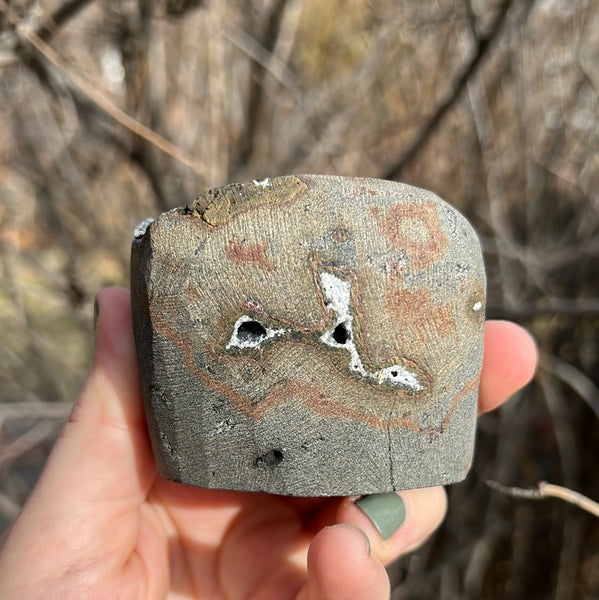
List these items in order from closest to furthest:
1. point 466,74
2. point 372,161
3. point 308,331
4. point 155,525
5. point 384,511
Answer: point 308,331, point 384,511, point 155,525, point 466,74, point 372,161

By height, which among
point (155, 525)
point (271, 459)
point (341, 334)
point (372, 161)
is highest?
point (372, 161)

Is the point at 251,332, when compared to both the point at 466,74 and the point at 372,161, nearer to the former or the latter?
the point at 466,74

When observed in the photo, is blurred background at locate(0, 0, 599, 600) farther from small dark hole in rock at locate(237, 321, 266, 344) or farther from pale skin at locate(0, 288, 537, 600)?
small dark hole in rock at locate(237, 321, 266, 344)

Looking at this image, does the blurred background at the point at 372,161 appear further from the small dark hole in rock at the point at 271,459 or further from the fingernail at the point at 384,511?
the small dark hole in rock at the point at 271,459

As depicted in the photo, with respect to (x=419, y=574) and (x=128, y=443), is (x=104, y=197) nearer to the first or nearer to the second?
(x=128, y=443)

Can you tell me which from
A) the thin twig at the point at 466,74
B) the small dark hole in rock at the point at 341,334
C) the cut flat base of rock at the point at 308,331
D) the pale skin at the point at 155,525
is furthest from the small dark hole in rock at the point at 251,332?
the thin twig at the point at 466,74

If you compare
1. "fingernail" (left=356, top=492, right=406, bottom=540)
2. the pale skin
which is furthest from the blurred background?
"fingernail" (left=356, top=492, right=406, bottom=540)

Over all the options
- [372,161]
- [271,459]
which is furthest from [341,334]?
[372,161]

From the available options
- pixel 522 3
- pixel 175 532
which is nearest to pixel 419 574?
pixel 175 532
